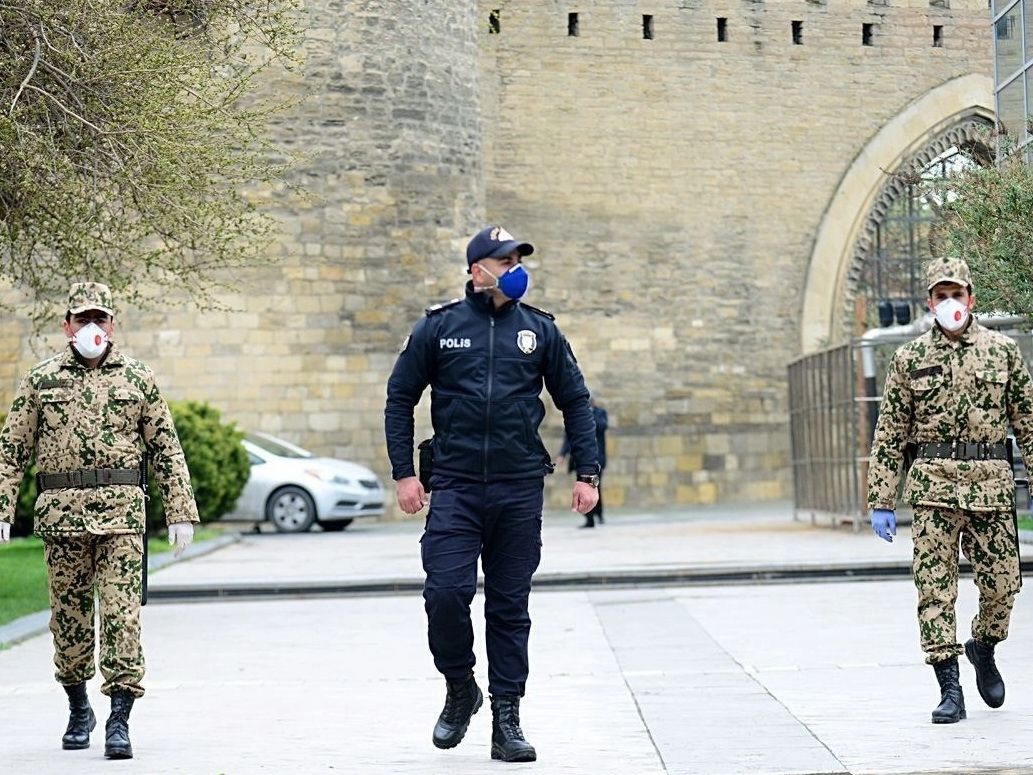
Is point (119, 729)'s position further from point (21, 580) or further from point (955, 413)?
point (21, 580)

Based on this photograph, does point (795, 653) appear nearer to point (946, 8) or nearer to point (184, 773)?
point (184, 773)

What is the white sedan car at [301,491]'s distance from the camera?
23.6 meters

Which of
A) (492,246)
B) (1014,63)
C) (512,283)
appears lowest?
(512,283)

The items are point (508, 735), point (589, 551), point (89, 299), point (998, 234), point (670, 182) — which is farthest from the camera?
point (670, 182)

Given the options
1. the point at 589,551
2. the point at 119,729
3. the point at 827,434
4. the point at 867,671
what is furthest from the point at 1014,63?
the point at 119,729

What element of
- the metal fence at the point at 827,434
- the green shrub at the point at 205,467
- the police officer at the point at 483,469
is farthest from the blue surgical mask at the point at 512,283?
the green shrub at the point at 205,467

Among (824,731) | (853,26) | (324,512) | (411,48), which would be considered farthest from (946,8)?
(824,731)

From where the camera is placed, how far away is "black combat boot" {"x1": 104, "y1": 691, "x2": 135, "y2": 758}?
6887 mm

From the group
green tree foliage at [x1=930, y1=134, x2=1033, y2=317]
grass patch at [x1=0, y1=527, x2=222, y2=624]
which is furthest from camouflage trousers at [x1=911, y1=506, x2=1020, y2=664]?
green tree foliage at [x1=930, y1=134, x2=1033, y2=317]

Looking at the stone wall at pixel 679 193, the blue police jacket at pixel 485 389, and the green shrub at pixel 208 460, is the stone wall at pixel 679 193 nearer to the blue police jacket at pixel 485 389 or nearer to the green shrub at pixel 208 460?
the green shrub at pixel 208 460

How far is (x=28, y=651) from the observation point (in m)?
11.0

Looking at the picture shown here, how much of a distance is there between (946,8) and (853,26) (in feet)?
5.73

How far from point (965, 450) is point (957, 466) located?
0.08m

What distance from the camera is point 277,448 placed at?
24188mm
